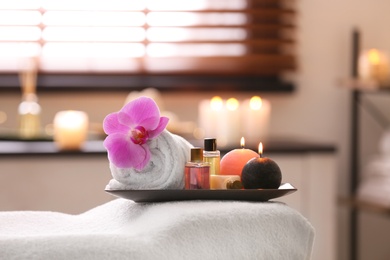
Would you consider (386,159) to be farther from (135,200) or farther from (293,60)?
(135,200)

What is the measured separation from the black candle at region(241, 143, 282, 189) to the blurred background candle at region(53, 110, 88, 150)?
1309mm

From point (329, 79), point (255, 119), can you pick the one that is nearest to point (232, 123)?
point (255, 119)

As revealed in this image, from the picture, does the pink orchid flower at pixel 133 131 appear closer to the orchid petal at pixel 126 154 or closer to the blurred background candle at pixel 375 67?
the orchid petal at pixel 126 154

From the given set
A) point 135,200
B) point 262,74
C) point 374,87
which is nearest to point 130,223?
point 135,200

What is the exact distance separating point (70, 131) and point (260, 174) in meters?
1.36

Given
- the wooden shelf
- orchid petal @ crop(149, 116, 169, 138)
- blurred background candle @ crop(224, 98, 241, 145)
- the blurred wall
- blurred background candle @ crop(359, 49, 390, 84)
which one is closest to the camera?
orchid petal @ crop(149, 116, 169, 138)

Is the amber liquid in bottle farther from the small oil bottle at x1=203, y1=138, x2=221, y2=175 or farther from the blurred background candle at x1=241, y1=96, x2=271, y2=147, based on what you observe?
the blurred background candle at x1=241, y1=96, x2=271, y2=147

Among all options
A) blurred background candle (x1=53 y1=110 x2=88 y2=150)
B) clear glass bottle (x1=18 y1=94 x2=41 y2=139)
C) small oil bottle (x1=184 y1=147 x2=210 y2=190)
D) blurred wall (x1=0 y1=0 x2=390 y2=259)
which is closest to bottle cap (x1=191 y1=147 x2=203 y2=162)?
small oil bottle (x1=184 y1=147 x2=210 y2=190)

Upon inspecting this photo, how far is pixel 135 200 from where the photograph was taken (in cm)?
104

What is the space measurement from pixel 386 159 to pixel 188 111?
68cm

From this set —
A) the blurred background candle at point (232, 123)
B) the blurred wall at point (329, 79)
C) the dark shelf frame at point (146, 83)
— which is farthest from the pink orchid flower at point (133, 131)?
the blurred wall at point (329, 79)

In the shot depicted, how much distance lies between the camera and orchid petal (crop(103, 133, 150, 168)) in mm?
987

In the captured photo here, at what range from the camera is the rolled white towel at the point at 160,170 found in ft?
3.31

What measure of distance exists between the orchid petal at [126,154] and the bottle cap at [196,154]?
5 centimetres
